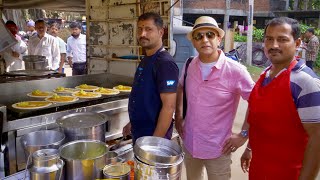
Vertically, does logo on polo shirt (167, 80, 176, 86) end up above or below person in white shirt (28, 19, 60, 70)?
below

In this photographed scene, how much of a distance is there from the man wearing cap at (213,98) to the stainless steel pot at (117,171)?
0.90m

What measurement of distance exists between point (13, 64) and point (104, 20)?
3192mm

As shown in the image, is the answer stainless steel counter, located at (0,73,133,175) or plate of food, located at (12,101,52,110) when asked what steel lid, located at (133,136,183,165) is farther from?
plate of food, located at (12,101,52,110)

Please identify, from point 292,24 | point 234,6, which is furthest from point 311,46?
point 234,6

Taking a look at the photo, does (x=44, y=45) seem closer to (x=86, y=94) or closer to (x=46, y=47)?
(x=46, y=47)

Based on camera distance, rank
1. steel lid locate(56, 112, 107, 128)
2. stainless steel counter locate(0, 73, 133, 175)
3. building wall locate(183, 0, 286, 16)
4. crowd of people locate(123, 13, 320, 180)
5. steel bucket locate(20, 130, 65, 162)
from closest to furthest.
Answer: crowd of people locate(123, 13, 320, 180)
steel bucket locate(20, 130, 65, 162)
steel lid locate(56, 112, 107, 128)
stainless steel counter locate(0, 73, 133, 175)
building wall locate(183, 0, 286, 16)

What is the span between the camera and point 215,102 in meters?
2.38

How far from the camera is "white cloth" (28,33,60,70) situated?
7086 mm

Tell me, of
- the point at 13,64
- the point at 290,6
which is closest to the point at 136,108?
the point at 13,64

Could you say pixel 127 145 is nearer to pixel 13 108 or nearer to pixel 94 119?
pixel 94 119

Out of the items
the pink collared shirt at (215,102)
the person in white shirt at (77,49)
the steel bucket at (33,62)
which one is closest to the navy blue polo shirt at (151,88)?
the pink collared shirt at (215,102)

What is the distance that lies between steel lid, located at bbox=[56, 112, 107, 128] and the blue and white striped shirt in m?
1.43

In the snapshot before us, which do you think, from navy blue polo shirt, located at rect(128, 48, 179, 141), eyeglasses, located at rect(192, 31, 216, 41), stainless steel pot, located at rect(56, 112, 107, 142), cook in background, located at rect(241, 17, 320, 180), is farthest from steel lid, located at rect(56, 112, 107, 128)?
cook in background, located at rect(241, 17, 320, 180)

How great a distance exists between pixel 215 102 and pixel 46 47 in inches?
233
